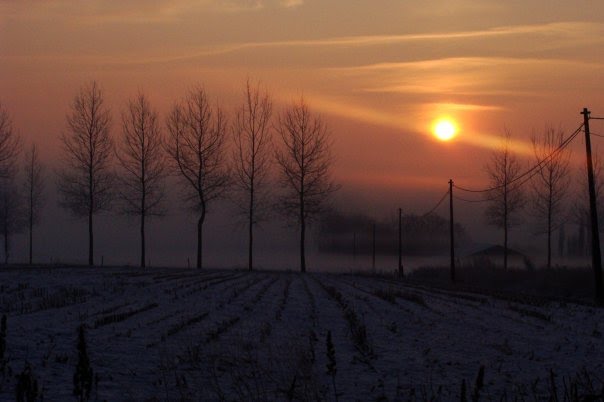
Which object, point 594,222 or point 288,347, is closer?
point 288,347

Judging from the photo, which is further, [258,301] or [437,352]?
[258,301]

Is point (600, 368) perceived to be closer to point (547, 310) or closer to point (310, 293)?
point (547, 310)

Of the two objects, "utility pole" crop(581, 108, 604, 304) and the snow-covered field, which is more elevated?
"utility pole" crop(581, 108, 604, 304)

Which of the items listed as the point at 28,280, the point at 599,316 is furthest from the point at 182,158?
the point at 599,316

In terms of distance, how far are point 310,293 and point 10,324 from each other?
13.6 meters

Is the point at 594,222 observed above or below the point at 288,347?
above

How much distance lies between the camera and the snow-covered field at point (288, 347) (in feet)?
29.9

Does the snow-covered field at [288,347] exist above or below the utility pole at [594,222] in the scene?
below

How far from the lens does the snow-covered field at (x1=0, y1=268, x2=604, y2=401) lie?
9.11 meters

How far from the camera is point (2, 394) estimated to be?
8.19 meters

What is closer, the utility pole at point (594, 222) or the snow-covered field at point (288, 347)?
the snow-covered field at point (288, 347)

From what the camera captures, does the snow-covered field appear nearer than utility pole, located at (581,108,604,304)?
Yes

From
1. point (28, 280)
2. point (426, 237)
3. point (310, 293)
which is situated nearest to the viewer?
point (310, 293)

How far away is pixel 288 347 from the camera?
475 inches
